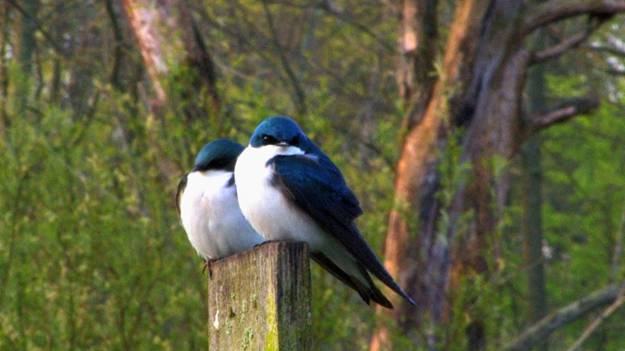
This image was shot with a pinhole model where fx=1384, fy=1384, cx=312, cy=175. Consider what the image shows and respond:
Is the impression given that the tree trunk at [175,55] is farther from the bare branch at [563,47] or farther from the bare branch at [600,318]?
the bare branch at [600,318]

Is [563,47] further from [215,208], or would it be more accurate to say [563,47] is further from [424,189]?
[215,208]

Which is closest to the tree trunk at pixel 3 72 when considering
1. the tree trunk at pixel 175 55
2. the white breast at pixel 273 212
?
the tree trunk at pixel 175 55

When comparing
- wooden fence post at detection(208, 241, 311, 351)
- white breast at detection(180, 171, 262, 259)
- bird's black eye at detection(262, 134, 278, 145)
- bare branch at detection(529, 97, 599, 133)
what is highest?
wooden fence post at detection(208, 241, 311, 351)

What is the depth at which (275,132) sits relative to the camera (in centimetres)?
412

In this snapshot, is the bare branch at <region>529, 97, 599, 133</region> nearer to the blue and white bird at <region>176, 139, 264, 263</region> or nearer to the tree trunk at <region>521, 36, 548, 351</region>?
the tree trunk at <region>521, 36, 548, 351</region>

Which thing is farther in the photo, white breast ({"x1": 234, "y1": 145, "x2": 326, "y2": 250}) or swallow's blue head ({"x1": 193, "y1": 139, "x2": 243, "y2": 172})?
swallow's blue head ({"x1": 193, "y1": 139, "x2": 243, "y2": 172})

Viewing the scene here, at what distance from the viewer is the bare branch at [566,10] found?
927 cm

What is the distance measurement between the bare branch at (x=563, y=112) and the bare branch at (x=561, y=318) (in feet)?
4.09

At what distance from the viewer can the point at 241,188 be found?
13.1ft

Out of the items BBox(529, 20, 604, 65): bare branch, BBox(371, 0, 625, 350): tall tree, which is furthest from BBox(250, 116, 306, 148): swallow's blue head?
BBox(529, 20, 604, 65): bare branch

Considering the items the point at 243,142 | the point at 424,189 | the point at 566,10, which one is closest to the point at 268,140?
the point at 243,142

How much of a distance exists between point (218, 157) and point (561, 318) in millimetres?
5555

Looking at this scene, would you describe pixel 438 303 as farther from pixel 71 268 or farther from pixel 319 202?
pixel 319 202

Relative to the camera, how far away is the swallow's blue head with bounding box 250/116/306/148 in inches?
162
